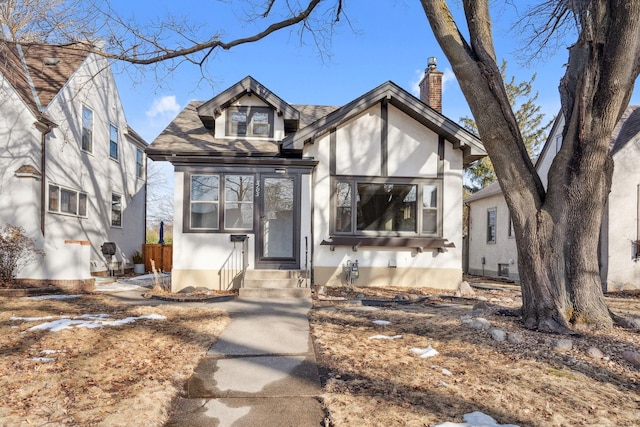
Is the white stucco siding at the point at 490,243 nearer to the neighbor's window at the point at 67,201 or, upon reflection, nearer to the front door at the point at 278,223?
the front door at the point at 278,223

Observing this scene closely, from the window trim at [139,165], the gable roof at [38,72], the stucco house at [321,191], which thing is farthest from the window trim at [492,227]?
the gable roof at [38,72]

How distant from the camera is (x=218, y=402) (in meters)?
3.39

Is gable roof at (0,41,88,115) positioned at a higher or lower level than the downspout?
higher

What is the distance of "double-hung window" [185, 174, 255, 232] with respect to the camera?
9719mm

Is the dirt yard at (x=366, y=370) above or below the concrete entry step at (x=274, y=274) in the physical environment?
below

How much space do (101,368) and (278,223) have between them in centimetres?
612

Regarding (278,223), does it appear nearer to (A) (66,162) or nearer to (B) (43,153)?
(B) (43,153)

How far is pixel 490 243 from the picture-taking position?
661 inches

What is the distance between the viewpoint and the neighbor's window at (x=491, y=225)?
1663 cm

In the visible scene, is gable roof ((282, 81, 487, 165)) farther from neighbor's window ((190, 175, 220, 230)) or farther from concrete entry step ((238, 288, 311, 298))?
concrete entry step ((238, 288, 311, 298))

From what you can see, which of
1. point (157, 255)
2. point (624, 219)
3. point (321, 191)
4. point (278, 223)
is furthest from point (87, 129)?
point (624, 219)

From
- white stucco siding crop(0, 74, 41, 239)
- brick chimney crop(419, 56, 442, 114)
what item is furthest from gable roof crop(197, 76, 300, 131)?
brick chimney crop(419, 56, 442, 114)

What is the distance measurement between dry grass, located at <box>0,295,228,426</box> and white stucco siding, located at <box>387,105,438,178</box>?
606cm

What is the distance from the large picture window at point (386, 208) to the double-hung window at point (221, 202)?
224 centimetres
